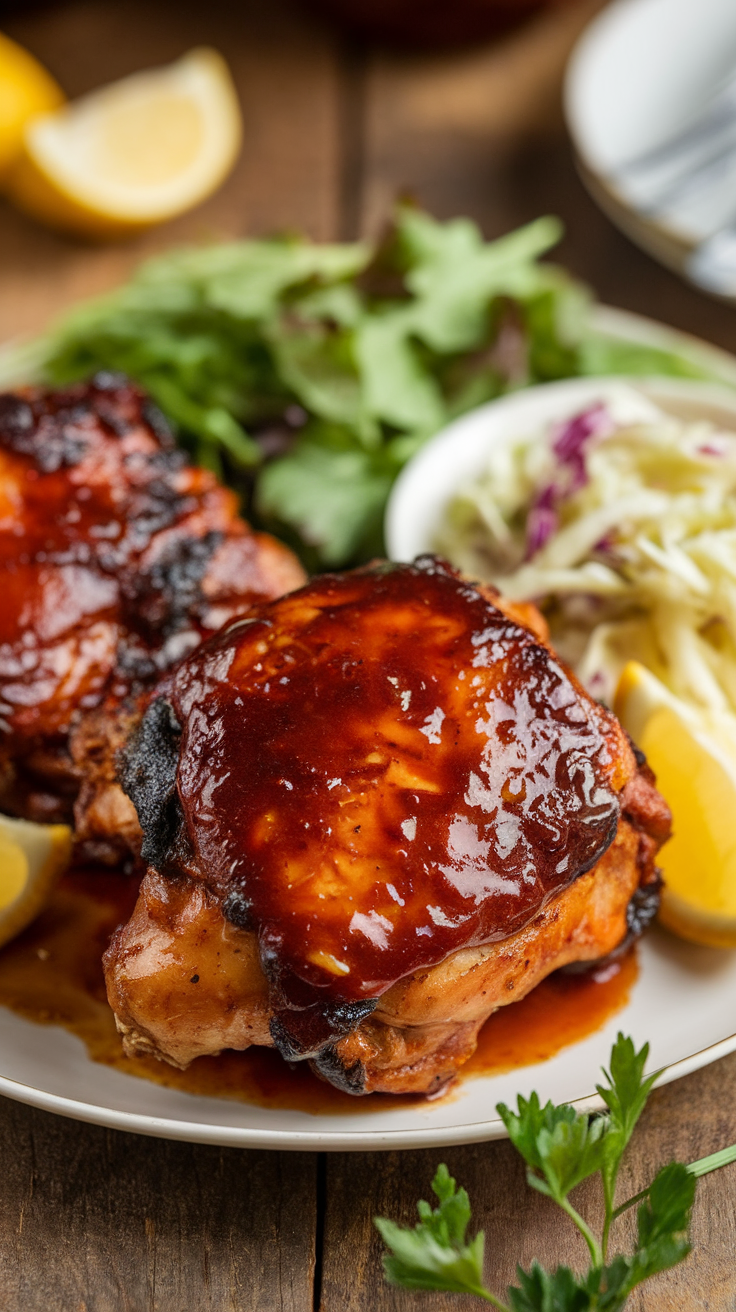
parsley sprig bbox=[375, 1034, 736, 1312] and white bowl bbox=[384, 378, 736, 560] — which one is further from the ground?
white bowl bbox=[384, 378, 736, 560]

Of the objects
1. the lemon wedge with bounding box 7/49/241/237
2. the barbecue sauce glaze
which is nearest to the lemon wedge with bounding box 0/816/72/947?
the barbecue sauce glaze

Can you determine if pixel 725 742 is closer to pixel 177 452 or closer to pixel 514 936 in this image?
pixel 514 936

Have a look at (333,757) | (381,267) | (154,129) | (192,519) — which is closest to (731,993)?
(333,757)

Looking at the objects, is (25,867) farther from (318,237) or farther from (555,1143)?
(318,237)

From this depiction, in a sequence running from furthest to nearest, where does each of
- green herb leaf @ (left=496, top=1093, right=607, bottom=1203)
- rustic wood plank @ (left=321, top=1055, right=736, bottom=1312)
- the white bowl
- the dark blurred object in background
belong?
the dark blurred object in background
the white bowl
rustic wood plank @ (left=321, top=1055, right=736, bottom=1312)
green herb leaf @ (left=496, top=1093, right=607, bottom=1203)

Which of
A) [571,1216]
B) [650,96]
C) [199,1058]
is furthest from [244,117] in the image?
[571,1216]

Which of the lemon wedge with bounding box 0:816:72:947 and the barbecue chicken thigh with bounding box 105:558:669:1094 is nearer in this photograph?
the barbecue chicken thigh with bounding box 105:558:669:1094

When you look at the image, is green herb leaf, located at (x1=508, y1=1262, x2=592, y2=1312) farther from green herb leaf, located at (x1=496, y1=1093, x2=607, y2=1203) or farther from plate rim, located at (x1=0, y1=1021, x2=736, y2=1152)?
plate rim, located at (x1=0, y1=1021, x2=736, y2=1152)
